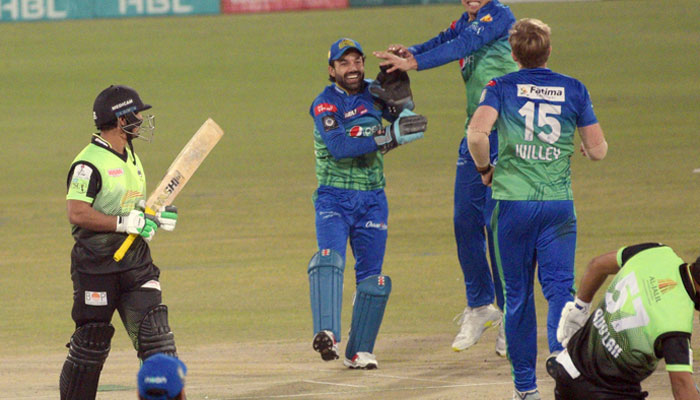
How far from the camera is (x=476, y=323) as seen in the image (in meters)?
8.96

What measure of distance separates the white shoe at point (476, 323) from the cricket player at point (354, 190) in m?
0.81

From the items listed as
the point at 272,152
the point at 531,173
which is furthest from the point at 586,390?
the point at 272,152

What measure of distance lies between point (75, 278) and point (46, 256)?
6.64 m

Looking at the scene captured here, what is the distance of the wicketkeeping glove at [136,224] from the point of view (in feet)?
22.1

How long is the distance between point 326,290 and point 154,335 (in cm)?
171

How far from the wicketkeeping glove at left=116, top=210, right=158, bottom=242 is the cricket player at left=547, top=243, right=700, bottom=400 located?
2.34 m

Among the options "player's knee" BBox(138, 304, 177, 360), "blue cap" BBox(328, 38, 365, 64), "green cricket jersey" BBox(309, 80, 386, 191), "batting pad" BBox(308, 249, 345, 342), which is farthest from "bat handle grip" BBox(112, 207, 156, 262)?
"blue cap" BBox(328, 38, 365, 64)

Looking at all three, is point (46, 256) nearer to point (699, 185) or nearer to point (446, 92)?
point (699, 185)

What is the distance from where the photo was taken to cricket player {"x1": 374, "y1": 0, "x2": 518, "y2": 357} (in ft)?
28.2

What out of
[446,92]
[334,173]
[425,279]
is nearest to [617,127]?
[446,92]

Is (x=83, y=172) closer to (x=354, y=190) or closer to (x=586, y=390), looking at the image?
(x=354, y=190)

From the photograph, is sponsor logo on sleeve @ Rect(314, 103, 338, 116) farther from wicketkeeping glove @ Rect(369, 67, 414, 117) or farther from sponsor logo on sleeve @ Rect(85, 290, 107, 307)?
sponsor logo on sleeve @ Rect(85, 290, 107, 307)

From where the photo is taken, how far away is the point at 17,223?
15.2 metres

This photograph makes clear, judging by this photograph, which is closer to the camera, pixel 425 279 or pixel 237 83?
pixel 425 279
